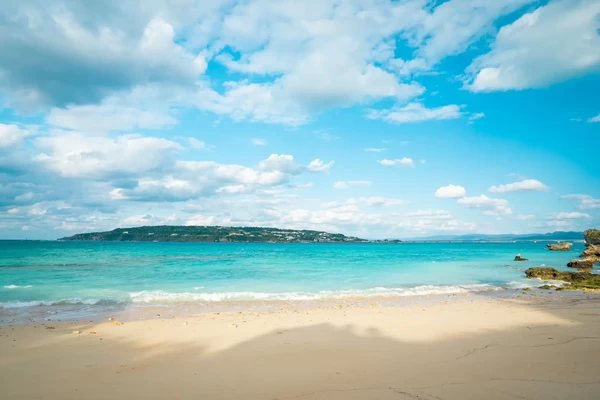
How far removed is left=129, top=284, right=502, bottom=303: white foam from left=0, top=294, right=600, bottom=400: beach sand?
19.6 feet

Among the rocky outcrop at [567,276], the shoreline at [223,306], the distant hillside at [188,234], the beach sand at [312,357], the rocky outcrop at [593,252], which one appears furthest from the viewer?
the distant hillside at [188,234]

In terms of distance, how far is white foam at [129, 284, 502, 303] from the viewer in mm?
18406

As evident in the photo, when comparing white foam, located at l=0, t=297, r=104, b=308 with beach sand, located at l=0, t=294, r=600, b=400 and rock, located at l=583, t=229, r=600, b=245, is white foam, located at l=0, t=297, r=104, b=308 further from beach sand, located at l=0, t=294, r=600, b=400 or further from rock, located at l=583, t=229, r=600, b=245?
rock, located at l=583, t=229, r=600, b=245

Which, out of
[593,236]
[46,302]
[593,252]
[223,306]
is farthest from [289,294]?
[593,236]

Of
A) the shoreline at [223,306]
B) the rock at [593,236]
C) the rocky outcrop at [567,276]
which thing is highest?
the rock at [593,236]

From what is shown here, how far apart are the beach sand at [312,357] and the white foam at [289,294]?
5.97 metres

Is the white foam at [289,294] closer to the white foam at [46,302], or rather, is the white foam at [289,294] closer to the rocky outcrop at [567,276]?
the white foam at [46,302]

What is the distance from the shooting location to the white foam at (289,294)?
18.4m

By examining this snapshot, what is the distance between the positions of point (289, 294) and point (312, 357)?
12.6 metres

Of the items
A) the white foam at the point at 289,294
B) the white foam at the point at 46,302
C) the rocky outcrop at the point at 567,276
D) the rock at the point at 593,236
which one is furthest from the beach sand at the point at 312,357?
the rock at the point at 593,236

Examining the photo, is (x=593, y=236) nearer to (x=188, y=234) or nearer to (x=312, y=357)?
(x=312, y=357)

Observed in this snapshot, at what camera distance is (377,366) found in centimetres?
691

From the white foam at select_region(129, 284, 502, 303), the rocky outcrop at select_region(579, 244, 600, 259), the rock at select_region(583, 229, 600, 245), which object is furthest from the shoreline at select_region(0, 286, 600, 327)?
the rock at select_region(583, 229, 600, 245)

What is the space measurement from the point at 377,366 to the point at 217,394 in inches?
131
